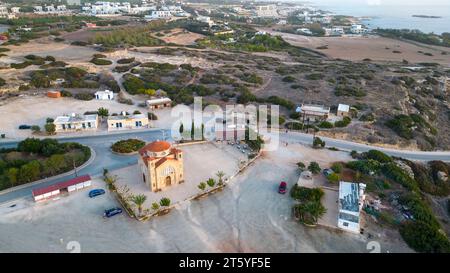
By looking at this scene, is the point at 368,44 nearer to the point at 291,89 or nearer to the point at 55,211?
the point at 291,89

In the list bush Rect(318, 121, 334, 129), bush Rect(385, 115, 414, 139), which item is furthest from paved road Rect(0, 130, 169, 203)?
bush Rect(385, 115, 414, 139)

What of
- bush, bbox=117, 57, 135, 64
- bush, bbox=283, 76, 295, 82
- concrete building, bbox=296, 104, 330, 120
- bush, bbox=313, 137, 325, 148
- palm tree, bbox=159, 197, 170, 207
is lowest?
palm tree, bbox=159, 197, 170, 207

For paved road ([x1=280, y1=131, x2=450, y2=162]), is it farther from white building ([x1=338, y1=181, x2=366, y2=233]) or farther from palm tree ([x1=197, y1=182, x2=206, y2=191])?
palm tree ([x1=197, y1=182, x2=206, y2=191])

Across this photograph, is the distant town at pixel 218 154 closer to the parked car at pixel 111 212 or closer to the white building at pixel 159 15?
the parked car at pixel 111 212

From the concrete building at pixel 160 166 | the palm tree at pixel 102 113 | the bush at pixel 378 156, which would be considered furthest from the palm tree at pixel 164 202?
the palm tree at pixel 102 113

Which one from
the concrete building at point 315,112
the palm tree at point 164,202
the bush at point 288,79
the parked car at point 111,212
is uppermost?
A: the bush at point 288,79
